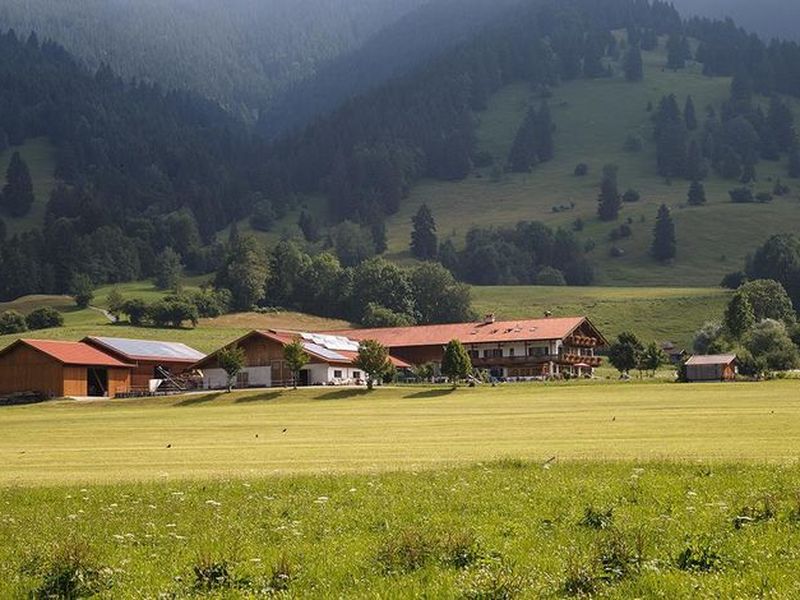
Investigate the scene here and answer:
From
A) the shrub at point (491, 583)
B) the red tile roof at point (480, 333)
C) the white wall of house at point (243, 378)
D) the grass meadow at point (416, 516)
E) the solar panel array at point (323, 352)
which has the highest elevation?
the red tile roof at point (480, 333)

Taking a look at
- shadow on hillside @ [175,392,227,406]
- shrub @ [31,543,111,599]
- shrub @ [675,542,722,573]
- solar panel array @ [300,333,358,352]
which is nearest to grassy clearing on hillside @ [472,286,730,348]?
solar panel array @ [300,333,358,352]

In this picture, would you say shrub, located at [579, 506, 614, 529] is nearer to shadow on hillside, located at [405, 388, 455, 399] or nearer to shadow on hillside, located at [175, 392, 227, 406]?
shadow on hillside, located at [405, 388, 455, 399]

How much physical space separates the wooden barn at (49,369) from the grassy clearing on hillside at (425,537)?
71460mm

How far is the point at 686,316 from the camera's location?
489 feet

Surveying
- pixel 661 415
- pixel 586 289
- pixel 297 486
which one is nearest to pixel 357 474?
pixel 297 486

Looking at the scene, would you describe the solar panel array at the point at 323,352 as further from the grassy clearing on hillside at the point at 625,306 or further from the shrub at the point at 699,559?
the shrub at the point at 699,559

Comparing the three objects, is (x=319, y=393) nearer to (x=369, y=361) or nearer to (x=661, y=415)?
(x=369, y=361)

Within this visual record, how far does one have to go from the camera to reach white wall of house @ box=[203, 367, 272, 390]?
98.6 m

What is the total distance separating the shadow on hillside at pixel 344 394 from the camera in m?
74.0

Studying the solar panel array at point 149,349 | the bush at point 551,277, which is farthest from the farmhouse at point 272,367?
the bush at point 551,277

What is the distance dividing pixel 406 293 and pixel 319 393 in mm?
75787

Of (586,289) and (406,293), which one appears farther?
(586,289)

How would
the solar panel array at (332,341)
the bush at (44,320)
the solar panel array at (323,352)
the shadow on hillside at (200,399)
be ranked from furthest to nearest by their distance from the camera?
the bush at (44,320) < the solar panel array at (332,341) < the solar panel array at (323,352) < the shadow on hillside at (200,399)

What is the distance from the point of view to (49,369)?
89.0m
